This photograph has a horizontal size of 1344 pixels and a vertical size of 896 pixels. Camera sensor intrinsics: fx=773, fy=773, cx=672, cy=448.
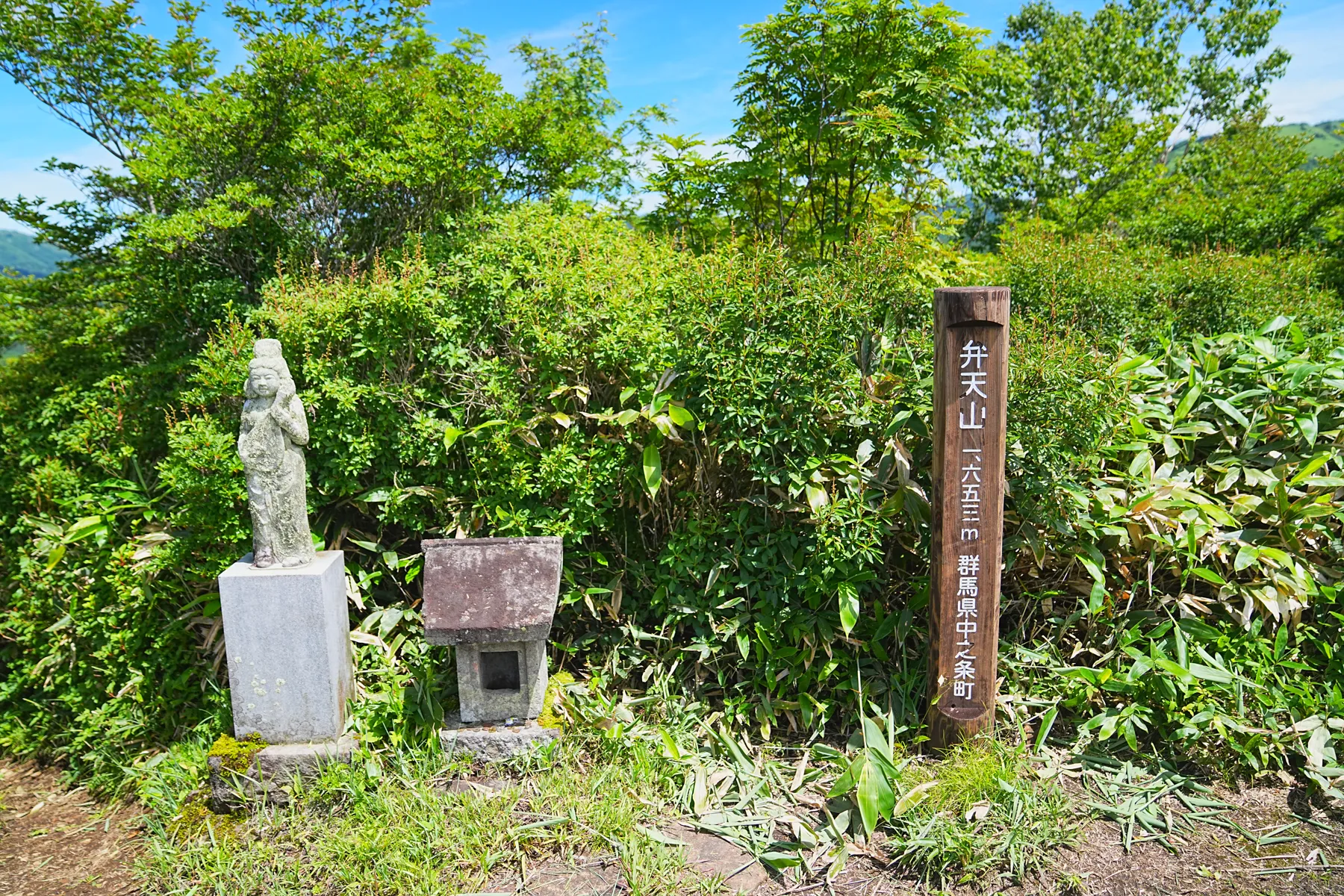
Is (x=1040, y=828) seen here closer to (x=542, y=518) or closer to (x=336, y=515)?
(x=542, y=518)

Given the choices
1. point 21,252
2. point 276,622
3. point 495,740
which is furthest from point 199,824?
point 21,252

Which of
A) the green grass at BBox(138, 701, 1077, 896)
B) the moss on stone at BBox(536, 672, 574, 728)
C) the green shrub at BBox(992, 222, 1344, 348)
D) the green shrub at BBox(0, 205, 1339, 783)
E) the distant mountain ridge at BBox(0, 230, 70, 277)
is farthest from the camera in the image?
the distant mountain ridge at BBox(0, 230, 70, 277)

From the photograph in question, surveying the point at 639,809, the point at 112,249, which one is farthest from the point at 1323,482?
the point at 112,249

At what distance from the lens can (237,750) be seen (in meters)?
3.73

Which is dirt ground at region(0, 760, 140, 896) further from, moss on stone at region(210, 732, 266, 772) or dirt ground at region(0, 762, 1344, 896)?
moss on stone at region(210, 732, 266, 772)

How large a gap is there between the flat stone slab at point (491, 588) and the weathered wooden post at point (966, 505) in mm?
1869

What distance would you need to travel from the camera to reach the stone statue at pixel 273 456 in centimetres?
369

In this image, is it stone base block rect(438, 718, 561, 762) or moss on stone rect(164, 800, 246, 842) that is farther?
stone base block rect(438, 718, 561, 762)

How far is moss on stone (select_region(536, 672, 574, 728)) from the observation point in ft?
12.6

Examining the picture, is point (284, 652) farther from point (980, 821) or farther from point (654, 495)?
point (980, 821)

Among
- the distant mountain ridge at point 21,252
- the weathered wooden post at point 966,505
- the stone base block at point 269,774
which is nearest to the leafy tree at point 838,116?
the weathered wooden post at point 966,505

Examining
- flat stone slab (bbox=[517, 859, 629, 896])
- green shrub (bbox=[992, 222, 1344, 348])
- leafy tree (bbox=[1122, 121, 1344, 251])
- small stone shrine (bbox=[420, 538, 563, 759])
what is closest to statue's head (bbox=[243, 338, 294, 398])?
small stone shrine (bbox=[420, 538, 563, 759])

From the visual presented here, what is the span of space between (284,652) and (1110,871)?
3770mm

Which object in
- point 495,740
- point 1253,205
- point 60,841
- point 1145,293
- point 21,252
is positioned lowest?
point 60,841
